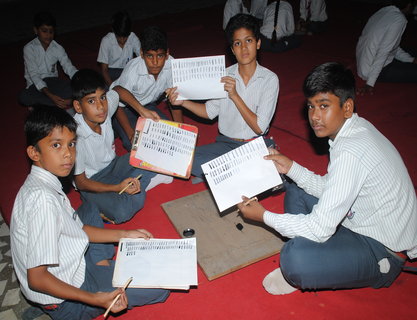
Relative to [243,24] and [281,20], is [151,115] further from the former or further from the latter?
[281,20]

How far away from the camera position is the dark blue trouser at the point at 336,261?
1.49m

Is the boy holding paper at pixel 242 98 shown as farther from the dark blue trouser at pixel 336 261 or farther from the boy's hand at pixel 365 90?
the boy's hand at pixel 365 90

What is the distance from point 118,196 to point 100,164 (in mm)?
323

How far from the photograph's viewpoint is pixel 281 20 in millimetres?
4699

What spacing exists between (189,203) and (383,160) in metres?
1.23

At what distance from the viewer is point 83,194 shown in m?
2.19

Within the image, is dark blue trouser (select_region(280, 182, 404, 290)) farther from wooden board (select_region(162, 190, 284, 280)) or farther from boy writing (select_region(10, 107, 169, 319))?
boy writing (select_region(10, 107, 169, 319))

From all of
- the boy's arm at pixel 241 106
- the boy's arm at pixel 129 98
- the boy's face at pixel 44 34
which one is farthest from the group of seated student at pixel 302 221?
the boy's face at pixel 44 34

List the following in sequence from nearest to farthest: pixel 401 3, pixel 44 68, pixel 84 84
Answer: pixel 84 84
pixel 401 3
pixel 44 68

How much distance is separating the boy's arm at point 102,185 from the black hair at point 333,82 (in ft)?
4.10

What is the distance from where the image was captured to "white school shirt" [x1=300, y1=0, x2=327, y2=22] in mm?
5473

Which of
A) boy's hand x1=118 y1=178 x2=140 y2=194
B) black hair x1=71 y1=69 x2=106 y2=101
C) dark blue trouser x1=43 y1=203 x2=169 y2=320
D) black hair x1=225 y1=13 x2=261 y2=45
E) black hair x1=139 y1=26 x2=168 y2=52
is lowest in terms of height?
dark blue trouser x1=43 y1=203 x2=169 y2=320

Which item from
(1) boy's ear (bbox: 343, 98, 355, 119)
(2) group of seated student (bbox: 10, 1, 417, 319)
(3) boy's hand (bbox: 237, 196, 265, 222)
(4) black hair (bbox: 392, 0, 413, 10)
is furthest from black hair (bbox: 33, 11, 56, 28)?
(4) black hair (bbox: 392, 0, 413, 10)

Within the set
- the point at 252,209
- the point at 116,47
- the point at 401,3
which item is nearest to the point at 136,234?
the point at 252,209
